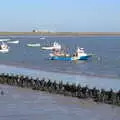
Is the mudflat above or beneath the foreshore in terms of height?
beneath

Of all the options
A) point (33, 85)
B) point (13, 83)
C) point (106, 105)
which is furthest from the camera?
point (13, 83)

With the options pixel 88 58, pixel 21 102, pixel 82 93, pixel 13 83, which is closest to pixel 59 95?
pixel 82 93

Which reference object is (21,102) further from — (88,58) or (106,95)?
(88,58)

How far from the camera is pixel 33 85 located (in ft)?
127

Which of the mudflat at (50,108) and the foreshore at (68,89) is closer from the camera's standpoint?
the mudflat at (50,108)

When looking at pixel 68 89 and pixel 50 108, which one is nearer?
pixel 50 108

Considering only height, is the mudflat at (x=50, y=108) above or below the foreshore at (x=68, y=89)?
below

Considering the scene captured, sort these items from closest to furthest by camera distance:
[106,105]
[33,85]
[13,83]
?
[106,105]
[33,85]
[13,83]

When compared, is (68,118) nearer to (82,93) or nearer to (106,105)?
(106,105)

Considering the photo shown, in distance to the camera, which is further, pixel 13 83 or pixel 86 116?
pixel 13 83

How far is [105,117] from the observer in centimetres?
2617

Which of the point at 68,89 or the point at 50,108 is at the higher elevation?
the point at 68,89

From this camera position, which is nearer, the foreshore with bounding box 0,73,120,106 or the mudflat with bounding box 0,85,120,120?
the mudflat with bounding box 0,85,120,120

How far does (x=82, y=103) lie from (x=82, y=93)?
2.57m
